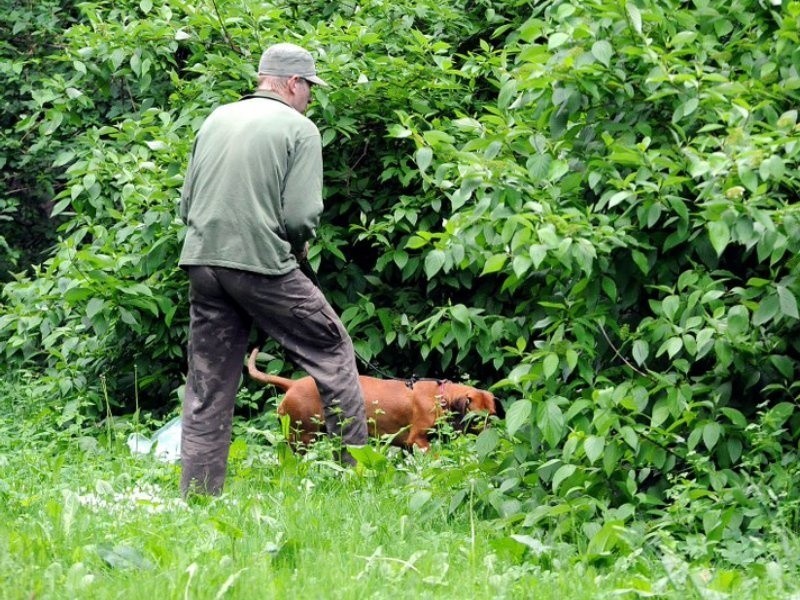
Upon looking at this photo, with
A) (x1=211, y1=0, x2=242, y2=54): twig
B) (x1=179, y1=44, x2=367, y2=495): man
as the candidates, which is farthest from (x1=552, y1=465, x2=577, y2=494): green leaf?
(x1=211, y1=0, x2=242, y2=54): twig

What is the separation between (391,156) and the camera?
7977 millimetres

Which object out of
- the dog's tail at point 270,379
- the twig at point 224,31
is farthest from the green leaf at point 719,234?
the twig at point 224,31

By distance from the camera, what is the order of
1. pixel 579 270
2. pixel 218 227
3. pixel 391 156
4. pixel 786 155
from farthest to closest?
pixel 391 156
pixel 218 227
pixel 579 270
pixel 786 155

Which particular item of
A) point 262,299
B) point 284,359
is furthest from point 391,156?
point 262,299

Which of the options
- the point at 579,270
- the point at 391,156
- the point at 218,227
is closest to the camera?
the point at 579,270

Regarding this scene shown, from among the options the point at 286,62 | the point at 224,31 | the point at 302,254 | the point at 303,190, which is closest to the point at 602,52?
the point at 303,190

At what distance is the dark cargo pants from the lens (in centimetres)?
609

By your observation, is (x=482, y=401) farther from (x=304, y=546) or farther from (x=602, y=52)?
(x=304, y=546)

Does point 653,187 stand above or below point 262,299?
above

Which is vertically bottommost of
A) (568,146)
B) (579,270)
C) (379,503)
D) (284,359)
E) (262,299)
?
(284,359)

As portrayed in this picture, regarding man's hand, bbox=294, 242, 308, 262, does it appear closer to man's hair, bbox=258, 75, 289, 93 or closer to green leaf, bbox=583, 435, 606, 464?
man's hair, bbox=258, 75, 289, 93

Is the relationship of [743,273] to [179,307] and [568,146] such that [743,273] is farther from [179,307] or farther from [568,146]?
[179,307]

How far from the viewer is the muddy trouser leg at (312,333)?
6090 millimetres

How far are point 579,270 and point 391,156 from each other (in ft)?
8.90
